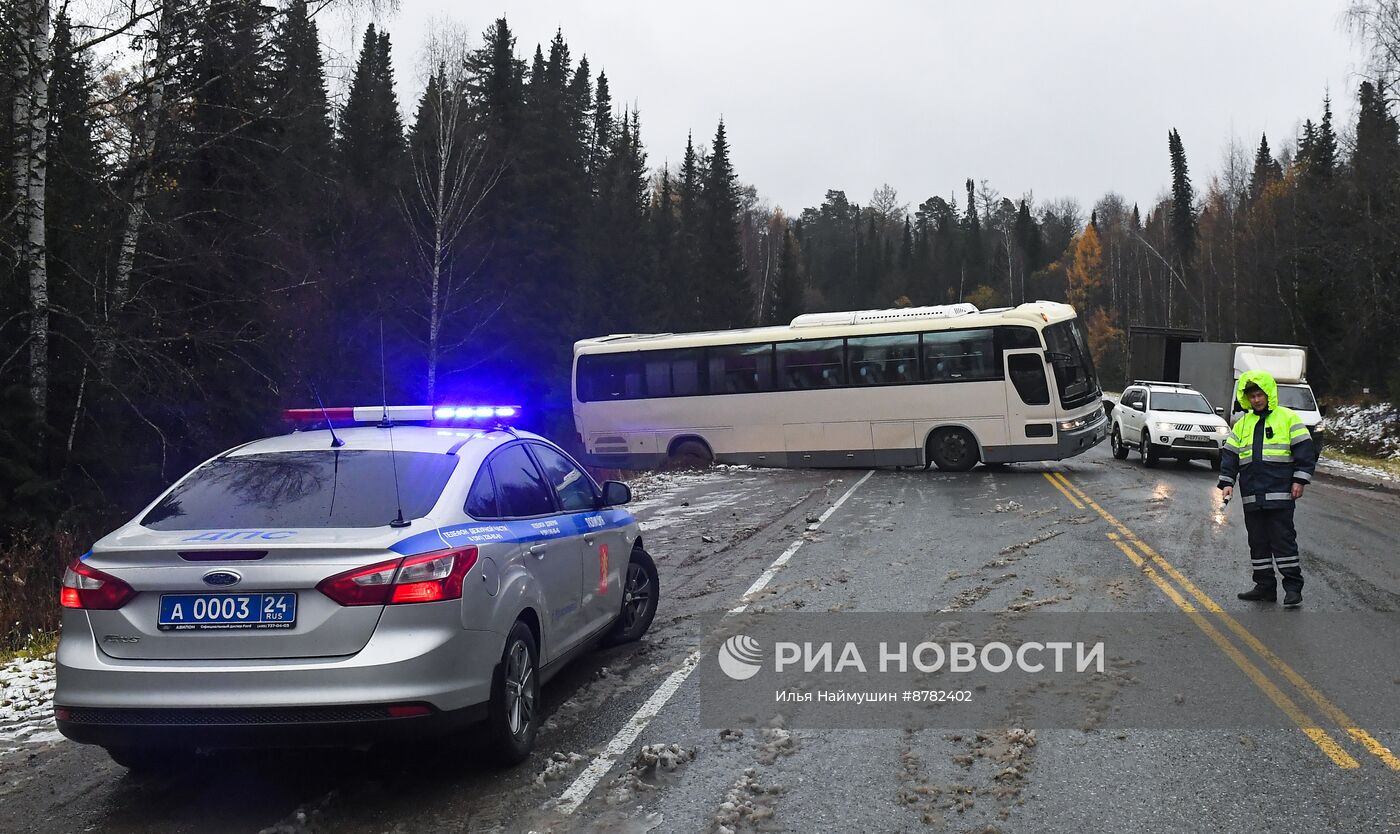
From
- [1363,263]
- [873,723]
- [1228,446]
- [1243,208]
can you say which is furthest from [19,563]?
[1243,208]

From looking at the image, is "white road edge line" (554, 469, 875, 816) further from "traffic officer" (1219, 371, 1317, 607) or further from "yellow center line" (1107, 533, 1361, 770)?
"traffic officer" (1219, 371, 1317, 607)

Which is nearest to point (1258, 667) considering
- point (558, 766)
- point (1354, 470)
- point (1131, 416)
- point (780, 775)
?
point (780, 775)

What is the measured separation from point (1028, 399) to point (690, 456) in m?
8.36

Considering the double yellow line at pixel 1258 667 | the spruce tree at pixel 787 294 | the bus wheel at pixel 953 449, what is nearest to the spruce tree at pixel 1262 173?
the spruce tree at pixel 787 294

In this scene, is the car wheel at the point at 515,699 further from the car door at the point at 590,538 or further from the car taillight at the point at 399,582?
the car door at the point at 590,538

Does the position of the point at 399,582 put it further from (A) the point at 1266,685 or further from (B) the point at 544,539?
(A) the point at 1266,685

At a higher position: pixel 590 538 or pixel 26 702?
pixel 590 538

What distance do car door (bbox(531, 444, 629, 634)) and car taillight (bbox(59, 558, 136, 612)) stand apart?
234cm

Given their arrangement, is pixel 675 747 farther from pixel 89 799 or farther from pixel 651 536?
pixel 651 536

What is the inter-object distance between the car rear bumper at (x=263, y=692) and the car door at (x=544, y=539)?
0.95 m

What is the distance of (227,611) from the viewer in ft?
13.7

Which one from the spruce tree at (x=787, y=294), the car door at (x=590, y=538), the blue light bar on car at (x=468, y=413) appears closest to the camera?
the blue light bar on car at (x=468, y=413)

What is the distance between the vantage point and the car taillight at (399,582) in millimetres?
4195

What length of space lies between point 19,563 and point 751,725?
871 centimetres
